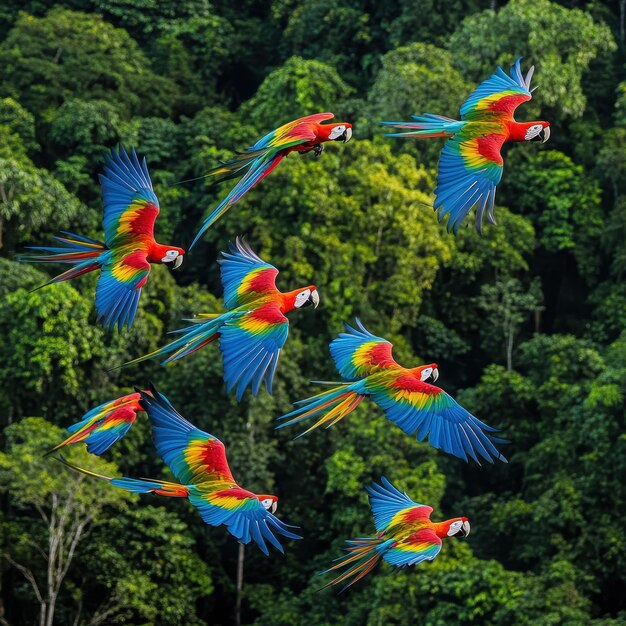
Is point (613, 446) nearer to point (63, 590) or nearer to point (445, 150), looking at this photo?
point (63, 590)

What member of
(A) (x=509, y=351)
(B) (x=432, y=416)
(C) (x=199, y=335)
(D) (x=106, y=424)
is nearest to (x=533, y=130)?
(B) (x=432, y=416)

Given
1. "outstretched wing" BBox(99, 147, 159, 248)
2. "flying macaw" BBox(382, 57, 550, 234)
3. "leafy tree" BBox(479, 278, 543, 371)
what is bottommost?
"leafy tree" BBox(479, 278, 543, 371)

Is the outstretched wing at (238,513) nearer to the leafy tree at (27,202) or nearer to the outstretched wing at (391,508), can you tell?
the outstretched wing at (391,508)

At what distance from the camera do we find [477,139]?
294 inches

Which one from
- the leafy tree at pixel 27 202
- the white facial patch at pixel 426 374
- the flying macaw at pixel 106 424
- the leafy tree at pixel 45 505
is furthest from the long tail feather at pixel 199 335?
the leafy tree at pixel 27 202

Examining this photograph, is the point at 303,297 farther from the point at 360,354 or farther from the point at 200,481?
the point at 200,481

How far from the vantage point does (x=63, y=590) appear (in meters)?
19.3

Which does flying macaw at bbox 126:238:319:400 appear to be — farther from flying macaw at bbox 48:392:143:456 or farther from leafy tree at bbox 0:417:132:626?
leafy tree at bbox 0:417:132:626

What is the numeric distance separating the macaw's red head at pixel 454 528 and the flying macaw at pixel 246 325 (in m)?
0.98

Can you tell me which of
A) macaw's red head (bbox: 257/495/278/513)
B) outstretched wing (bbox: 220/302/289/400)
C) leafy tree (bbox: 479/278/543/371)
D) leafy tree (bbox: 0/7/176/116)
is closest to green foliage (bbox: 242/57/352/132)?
leafy tree (bbox: 0/7/176/116)

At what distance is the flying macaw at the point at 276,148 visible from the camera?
22.9 feet

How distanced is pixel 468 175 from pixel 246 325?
1.02m

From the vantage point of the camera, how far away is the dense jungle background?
737 inches

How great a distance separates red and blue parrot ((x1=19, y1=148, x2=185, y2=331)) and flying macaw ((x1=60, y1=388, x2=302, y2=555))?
0.48 meters
